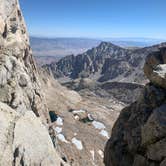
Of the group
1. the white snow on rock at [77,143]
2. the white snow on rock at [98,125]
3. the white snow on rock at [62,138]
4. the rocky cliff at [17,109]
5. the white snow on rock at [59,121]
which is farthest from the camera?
the white snow on rock at [98,125]

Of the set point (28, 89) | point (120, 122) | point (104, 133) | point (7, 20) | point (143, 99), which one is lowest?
point (104, 133)

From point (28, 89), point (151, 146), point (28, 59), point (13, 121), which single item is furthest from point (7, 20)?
point (151, 146)

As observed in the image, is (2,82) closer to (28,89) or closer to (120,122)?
(28,89)

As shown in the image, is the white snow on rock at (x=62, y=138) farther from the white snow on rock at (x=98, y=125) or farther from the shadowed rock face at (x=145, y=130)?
the shadowed rock face at (x=145, y=130)

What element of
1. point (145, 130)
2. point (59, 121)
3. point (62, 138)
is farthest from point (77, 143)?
point (145, 130)

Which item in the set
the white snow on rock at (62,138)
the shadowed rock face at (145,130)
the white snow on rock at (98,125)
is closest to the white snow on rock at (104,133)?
the white snow on rock at (98,125)

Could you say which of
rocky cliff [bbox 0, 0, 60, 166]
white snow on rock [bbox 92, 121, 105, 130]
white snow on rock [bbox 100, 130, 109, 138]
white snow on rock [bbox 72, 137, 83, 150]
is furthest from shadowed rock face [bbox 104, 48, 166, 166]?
white snow on rock [bbox 92, 121, 105, 130]

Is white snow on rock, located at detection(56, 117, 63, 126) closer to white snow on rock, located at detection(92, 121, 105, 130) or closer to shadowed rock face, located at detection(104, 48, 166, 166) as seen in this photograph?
white snow on rock, located at detection(92, 121, 105, 130)
